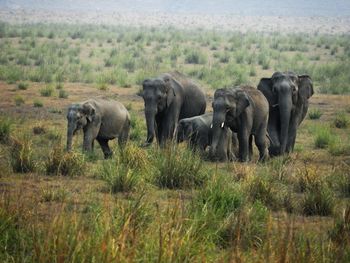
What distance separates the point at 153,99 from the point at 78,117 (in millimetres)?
1915

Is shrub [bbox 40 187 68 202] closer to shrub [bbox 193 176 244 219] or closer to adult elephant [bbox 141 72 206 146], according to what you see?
shrub [bbox 193 176 244 219]

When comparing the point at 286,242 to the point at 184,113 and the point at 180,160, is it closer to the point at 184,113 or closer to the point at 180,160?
the point at 180,160

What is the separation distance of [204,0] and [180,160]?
6110 inches

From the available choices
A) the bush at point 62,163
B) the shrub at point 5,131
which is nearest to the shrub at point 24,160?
the bush at point 62,163

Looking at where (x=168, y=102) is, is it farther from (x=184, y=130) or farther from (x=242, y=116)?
(x=242, y=116)

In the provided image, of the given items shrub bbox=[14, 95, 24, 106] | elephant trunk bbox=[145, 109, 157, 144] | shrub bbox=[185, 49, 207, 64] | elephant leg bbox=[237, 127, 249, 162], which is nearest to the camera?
elephant leg bbox=[237, 127, 249, 162]

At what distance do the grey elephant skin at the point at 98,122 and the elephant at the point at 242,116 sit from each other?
2.13m

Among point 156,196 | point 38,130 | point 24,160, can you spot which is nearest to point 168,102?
point 38,130

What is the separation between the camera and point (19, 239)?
237 inches

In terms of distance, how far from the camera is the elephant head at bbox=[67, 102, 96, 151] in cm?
1264

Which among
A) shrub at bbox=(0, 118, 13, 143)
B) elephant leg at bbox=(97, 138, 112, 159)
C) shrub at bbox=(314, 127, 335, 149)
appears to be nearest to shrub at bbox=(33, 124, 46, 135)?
shrub at bbox=(0, 118, 13, 143)

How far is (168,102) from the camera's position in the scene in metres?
14.5

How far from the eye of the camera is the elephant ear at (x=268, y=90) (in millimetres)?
15016

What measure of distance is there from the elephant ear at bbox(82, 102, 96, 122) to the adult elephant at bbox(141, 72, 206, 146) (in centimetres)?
124
